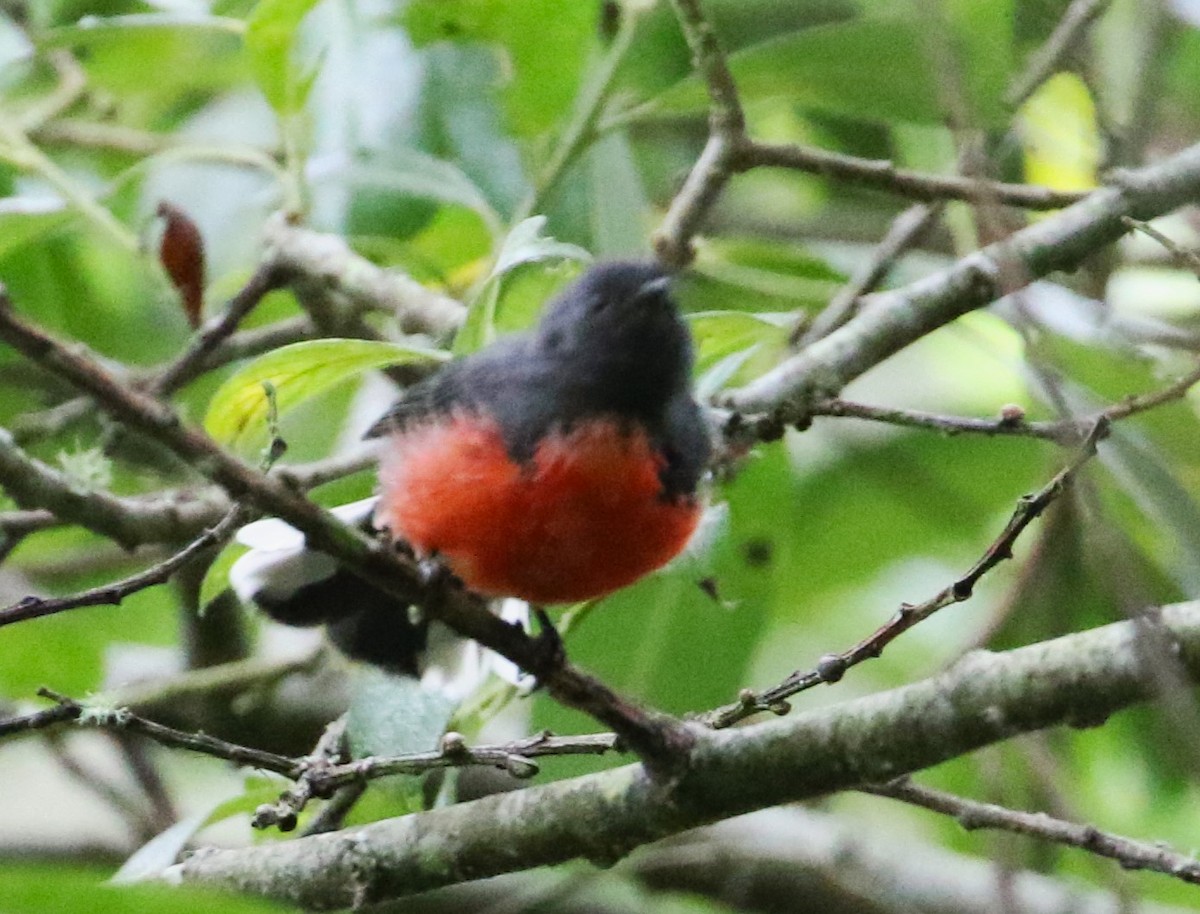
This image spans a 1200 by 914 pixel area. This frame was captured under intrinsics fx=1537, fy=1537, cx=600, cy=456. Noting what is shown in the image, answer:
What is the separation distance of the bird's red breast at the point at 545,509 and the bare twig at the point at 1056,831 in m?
0.72

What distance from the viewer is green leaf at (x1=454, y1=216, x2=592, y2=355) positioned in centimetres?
244

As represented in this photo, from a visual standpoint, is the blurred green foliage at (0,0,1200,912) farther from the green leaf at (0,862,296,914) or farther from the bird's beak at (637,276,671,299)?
the green leaf at (0,862,296,914)

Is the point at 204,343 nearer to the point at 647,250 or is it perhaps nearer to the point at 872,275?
the point at 647,250

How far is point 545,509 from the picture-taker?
2.49 metres

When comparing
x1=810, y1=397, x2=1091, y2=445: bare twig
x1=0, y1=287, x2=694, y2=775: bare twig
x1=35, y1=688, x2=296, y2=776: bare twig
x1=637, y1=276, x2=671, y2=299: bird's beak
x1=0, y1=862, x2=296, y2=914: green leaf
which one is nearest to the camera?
x1=0, y1=862, x2=296, y2=914: green leaf

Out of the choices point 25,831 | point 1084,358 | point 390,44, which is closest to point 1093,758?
point 1084,358

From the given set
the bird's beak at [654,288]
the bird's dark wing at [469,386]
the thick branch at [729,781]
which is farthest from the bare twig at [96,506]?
the bird's beak at [654,288]

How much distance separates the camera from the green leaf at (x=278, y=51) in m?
2.97

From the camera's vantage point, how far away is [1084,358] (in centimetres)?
362

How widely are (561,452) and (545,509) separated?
0.10 meters

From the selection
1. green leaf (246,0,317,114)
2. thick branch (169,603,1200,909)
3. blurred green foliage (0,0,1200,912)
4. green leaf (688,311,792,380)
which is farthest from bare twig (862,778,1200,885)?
green leaf (246,0,317,114)

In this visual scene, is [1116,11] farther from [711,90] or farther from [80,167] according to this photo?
[80,167]

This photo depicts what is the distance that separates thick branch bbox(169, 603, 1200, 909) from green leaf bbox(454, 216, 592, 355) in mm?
850

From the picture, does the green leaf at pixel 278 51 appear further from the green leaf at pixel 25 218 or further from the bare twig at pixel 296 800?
the bare twig at pixel 296 800
